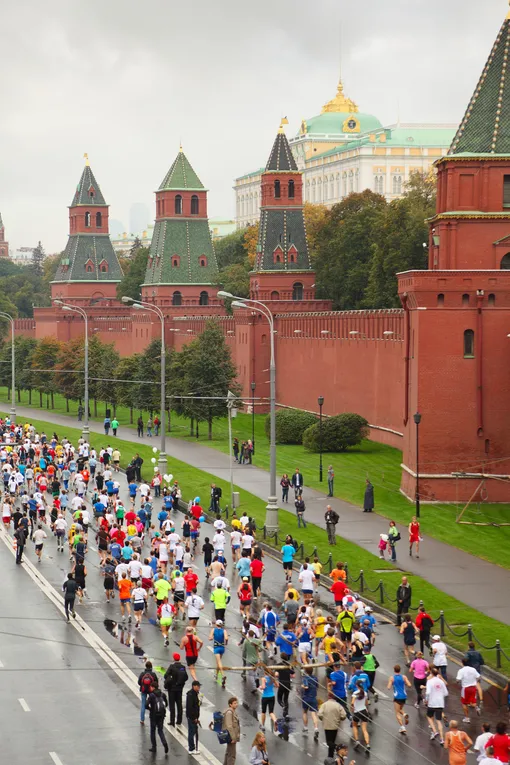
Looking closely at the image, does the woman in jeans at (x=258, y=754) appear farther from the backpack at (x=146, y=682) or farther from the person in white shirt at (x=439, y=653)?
the person in white shirt at (x=439, y=653)

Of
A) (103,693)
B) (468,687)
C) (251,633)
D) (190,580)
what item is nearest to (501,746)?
(468,687)

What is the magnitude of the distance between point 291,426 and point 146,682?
4328 cm

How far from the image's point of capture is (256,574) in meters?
31.5

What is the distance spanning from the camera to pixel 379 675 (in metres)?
25.1

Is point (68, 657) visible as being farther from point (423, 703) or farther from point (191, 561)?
point (191, 561)

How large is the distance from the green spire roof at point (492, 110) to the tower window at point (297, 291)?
35276 mm

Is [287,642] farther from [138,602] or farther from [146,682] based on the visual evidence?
[138,602]

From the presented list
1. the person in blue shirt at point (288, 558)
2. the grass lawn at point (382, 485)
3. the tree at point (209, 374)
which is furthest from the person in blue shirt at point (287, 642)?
the tree at point (209, 374)

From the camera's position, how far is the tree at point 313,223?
351 feet

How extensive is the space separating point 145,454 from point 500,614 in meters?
34.5

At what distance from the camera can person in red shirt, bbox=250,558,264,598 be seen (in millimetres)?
31484

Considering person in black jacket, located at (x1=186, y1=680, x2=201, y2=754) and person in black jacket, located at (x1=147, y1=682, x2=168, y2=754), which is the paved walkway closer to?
person in black jacket, located at (x1=186, y1=680, x2=201, y2=754)

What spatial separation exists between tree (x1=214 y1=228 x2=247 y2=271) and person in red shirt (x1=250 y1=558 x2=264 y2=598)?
9936cm

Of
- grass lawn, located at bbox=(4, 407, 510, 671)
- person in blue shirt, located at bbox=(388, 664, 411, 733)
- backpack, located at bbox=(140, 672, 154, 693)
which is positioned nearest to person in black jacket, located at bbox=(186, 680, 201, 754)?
backpack, located at bbox=(140, 672, 154, 693)
